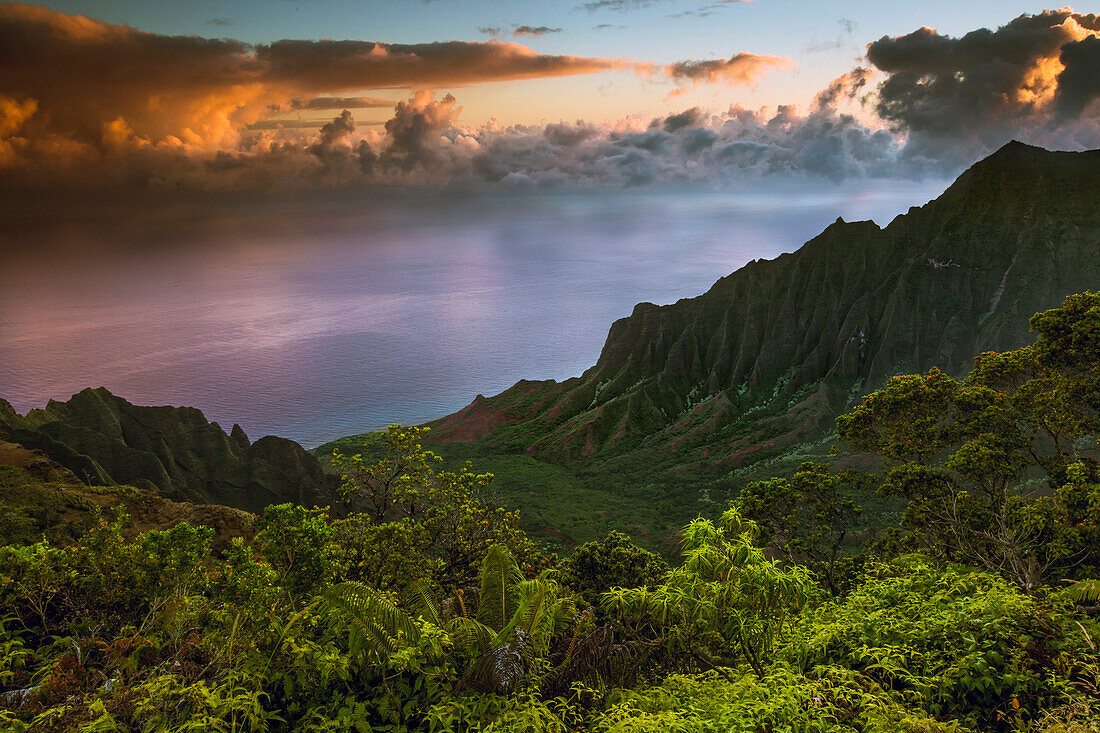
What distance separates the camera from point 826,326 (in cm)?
10825

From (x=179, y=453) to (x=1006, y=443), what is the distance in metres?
65.7

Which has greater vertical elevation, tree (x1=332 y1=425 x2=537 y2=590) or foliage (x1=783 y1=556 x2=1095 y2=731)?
foliage (x1=783 y1=556 x2=1095 y2=731)

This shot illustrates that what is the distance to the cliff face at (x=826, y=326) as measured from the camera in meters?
90.2

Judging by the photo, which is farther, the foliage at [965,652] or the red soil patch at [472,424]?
the red soil patch at [472,424]

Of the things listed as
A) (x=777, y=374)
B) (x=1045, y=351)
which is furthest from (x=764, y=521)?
(x=777, y=374)

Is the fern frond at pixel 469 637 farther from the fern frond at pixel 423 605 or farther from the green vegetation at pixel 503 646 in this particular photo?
the fern frond at pixel 423 605

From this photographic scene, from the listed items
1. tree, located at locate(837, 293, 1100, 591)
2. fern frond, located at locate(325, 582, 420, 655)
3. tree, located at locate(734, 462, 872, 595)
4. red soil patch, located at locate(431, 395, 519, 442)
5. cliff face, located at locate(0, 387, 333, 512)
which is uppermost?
fern frond, located at locate(325, 582, 420, 655)

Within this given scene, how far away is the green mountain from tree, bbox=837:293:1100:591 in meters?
46.3

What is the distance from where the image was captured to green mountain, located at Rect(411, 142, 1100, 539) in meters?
86.8

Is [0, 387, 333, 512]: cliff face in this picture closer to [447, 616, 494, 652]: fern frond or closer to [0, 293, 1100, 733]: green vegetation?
[0, 293, 1100, 733]: green vegetation

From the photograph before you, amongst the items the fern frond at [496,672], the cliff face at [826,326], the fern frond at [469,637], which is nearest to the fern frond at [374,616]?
the fern frond at [469,637]

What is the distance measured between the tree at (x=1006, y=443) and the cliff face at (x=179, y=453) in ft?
167

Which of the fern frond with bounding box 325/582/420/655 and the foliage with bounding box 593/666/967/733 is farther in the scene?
the fern frond with bounding box 325/582/420/655

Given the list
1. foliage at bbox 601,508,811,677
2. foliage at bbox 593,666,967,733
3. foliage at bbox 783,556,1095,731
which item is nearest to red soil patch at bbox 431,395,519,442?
foliage at bbox 601,508,811,677
